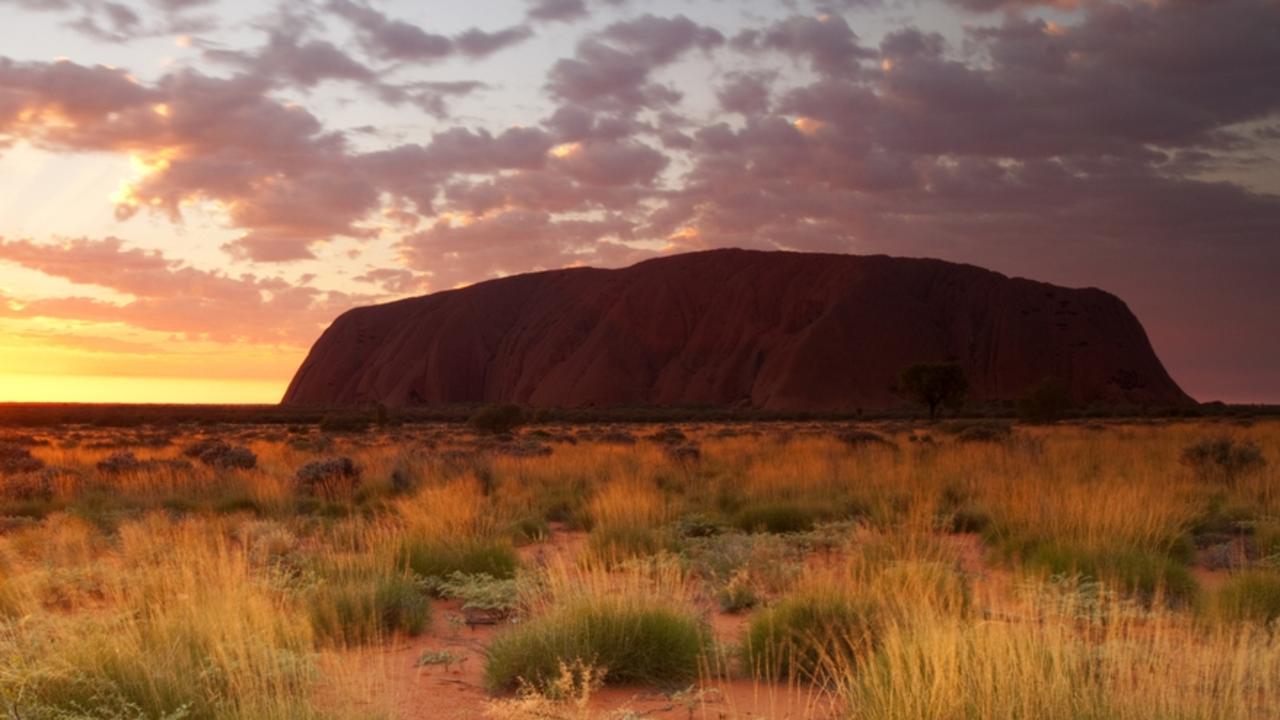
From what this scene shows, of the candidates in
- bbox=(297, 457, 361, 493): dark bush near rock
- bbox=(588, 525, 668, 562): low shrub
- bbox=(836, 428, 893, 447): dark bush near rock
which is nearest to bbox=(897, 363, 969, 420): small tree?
bbox=(836, 428, 893, 447): dark bush near rock

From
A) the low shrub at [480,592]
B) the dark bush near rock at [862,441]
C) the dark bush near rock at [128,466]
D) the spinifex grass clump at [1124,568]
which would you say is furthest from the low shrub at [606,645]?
the dark bush near rock at [862,441]

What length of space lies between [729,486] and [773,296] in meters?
85.2

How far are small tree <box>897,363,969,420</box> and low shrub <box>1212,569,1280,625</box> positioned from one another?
158 feet

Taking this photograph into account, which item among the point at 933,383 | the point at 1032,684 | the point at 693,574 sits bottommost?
the point at 693,574

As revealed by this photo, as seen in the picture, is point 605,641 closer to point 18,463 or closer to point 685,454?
point 685,454

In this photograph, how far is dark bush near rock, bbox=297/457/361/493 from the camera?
1667 cm

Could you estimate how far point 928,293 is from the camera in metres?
99.1

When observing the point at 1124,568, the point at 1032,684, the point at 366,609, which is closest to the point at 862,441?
the point at 1124,568

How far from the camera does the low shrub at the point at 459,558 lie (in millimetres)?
9367

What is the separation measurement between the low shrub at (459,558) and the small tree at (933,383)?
4738 cm

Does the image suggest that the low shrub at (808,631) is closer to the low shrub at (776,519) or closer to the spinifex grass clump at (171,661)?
the spinifex grass clump at (171,661)

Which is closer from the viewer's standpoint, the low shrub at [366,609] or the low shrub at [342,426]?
the low shrub at [366,609]

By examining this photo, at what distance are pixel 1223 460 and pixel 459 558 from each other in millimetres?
14903

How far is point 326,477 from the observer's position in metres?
16.9
